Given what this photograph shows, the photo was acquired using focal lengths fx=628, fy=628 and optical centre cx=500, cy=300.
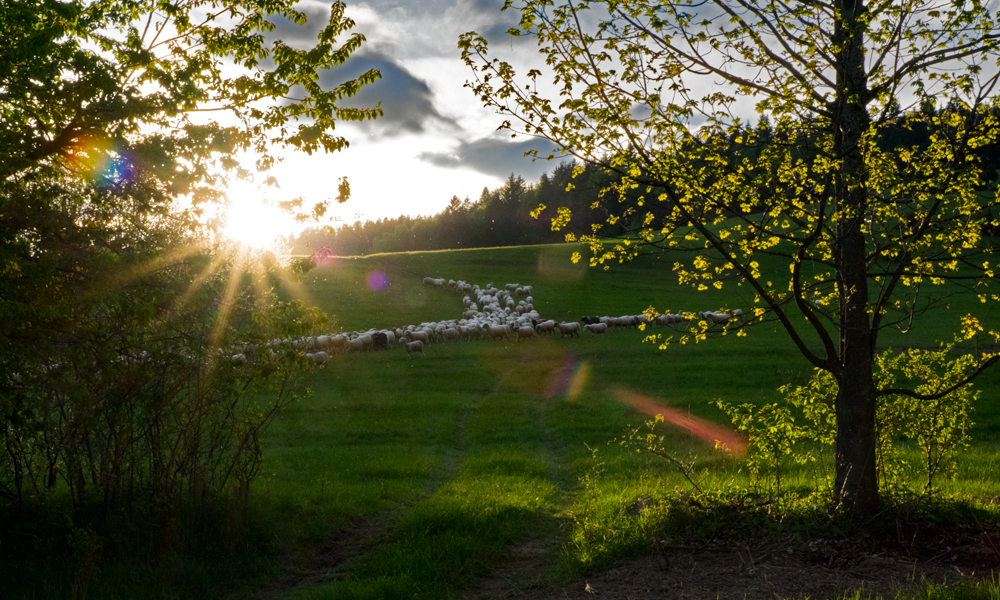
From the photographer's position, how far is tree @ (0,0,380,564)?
6531 mm

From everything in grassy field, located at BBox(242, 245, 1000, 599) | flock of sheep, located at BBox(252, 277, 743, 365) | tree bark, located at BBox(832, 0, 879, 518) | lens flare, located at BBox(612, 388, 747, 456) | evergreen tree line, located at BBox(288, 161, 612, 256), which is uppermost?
evergreen tree line, located at BBox(288, 161, 612, 256)

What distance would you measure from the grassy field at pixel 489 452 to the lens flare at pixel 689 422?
1.06ft

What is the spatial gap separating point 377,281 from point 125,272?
131 feet

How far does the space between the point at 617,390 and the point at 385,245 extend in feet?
348

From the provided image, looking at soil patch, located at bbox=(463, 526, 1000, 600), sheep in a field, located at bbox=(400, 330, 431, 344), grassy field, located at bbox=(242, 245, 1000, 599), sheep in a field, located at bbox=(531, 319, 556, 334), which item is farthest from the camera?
sheep in a field, located at bbox=(531, 319, 556, 334)

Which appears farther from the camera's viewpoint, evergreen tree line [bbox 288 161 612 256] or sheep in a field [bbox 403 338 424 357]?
evergreen tree line [bbox 288 161 612 256]

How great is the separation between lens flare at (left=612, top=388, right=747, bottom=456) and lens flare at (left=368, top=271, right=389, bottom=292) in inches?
1069

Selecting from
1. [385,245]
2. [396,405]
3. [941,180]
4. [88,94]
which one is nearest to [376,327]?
[396,405]

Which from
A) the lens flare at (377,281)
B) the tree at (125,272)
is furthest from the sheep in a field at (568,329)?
the tree at (125,272)

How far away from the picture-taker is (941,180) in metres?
6.32

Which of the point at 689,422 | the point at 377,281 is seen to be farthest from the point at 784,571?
the point at 377,281

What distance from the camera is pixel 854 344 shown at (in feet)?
24.0

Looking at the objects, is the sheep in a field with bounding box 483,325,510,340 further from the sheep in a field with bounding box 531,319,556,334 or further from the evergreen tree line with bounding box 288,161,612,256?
the evergreen tree line with bounding box 288,161,612,256

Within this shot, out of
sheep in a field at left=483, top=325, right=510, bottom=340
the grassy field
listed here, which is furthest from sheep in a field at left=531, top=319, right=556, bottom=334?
sheep in a field at left=483, top=325, right=510, bottom=340
